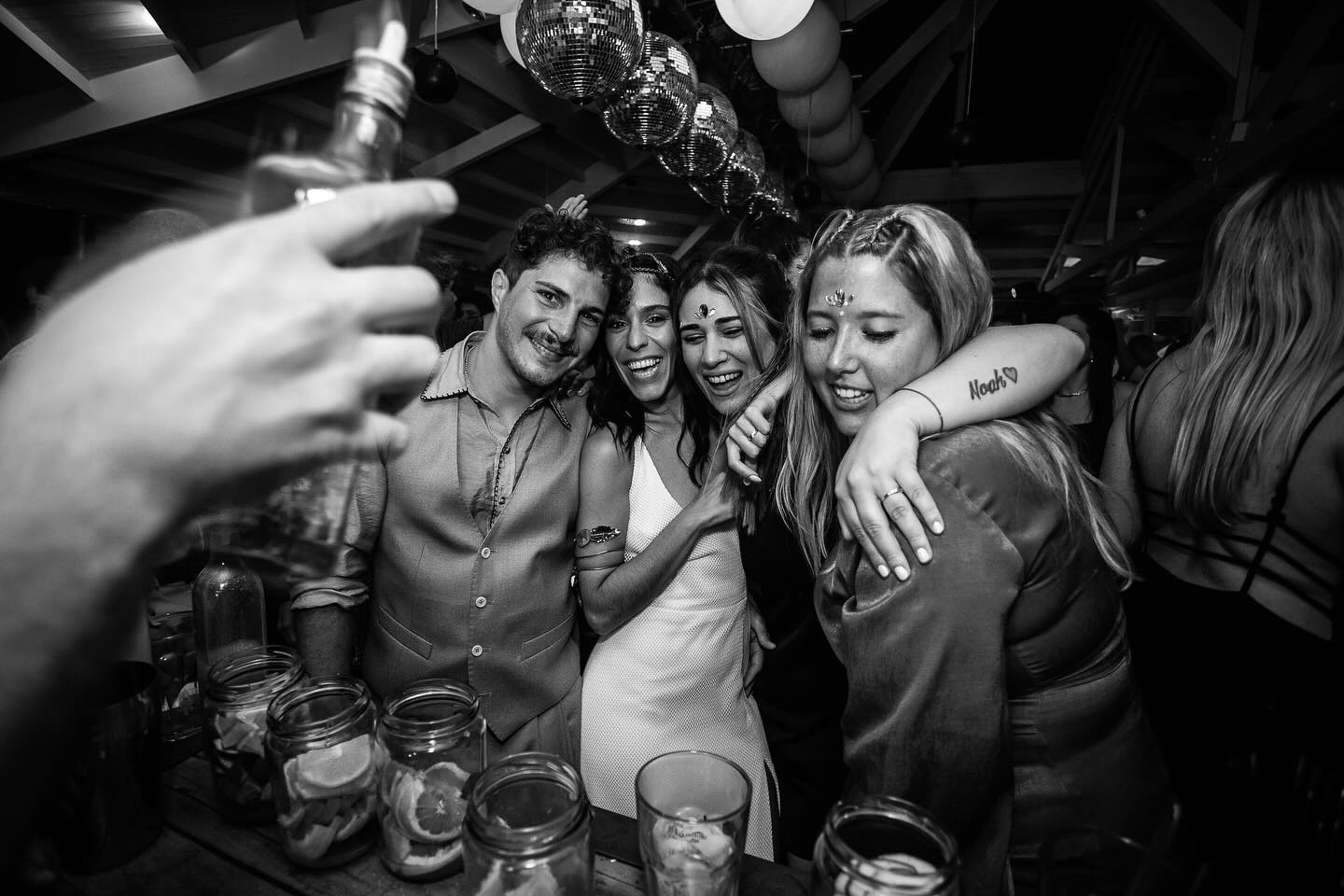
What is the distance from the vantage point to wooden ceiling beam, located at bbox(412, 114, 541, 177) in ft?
22.4

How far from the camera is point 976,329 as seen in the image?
1.37 meters

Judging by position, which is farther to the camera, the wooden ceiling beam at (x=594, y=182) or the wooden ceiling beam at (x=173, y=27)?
the wooden ceiling beam at (x=594, y=182)

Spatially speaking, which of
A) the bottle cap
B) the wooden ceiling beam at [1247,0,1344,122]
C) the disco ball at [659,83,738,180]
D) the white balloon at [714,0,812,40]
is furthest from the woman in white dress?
the wooden ceiling beam at [1247,0,1344,122]

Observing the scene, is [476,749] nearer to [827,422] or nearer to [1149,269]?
[827,422]

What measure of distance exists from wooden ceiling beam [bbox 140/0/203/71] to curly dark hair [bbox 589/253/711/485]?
410cm

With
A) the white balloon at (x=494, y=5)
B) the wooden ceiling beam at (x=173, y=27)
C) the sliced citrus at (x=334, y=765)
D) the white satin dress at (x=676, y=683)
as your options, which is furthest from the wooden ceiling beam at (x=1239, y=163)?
the wooden ceiling beam at (x=173, y=27)

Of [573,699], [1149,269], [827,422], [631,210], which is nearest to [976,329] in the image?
[827,422]

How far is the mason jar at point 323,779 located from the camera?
0.81m

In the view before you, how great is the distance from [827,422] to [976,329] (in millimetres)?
384

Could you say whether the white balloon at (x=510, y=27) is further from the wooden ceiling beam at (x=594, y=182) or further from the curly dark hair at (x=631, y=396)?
the wooden ceiling beam at (x=594, y=182)

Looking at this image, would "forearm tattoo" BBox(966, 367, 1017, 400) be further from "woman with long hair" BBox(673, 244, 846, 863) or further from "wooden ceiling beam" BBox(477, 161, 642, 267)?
"wooden ceiling beam" BBox(477, 161, 642, 267)

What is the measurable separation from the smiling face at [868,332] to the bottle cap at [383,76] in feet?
3.17

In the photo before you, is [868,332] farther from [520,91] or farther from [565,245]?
[520,91]

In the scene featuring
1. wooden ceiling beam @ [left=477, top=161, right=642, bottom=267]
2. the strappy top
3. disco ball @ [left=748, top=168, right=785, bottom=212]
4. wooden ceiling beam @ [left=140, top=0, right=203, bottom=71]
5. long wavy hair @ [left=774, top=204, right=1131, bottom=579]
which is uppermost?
wooden ceiling beam @ [left=477, top=161, right=642, bottom=267]
